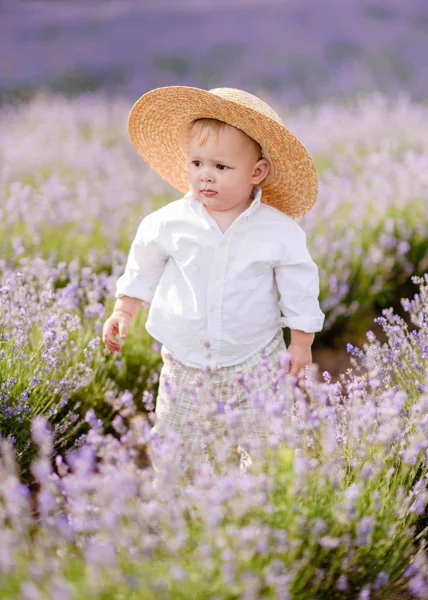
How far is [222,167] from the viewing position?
2529mm

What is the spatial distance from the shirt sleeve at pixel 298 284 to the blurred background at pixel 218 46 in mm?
7400

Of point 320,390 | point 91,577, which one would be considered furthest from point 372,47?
point 91,577

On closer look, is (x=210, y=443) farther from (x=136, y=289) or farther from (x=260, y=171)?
(x=260, y=171)

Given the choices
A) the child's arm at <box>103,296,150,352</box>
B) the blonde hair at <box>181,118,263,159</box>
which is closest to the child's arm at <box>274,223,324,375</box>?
the blonde hair at <box>181,118,263,159</box>

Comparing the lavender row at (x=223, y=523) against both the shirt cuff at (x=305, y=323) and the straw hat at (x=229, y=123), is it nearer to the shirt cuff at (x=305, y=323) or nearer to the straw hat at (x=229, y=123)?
the shirt cuff at (x=305, y=323)

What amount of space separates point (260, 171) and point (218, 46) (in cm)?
989

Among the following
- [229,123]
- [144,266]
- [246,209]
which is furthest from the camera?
[144,266]

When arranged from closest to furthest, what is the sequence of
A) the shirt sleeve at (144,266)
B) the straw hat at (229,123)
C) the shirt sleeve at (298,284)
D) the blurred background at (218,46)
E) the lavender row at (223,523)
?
the lavender row at (223,523), the straw hat at (229,123), the shirt sleeve at (298,284), the shirt sleeve at (144,266), the blurred background at (218,46)

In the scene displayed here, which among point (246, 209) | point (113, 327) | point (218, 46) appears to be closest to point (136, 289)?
point (113, 327)

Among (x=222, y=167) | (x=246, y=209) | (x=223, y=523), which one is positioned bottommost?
(x=223, y=523)

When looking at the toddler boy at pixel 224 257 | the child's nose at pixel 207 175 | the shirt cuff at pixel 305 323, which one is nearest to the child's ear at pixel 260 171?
the toddler boy at pixel 224 257

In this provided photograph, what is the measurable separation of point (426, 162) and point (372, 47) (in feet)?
23.3

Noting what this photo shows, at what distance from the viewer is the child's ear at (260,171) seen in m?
2.65

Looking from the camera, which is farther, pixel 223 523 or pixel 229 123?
pixel 229 123
